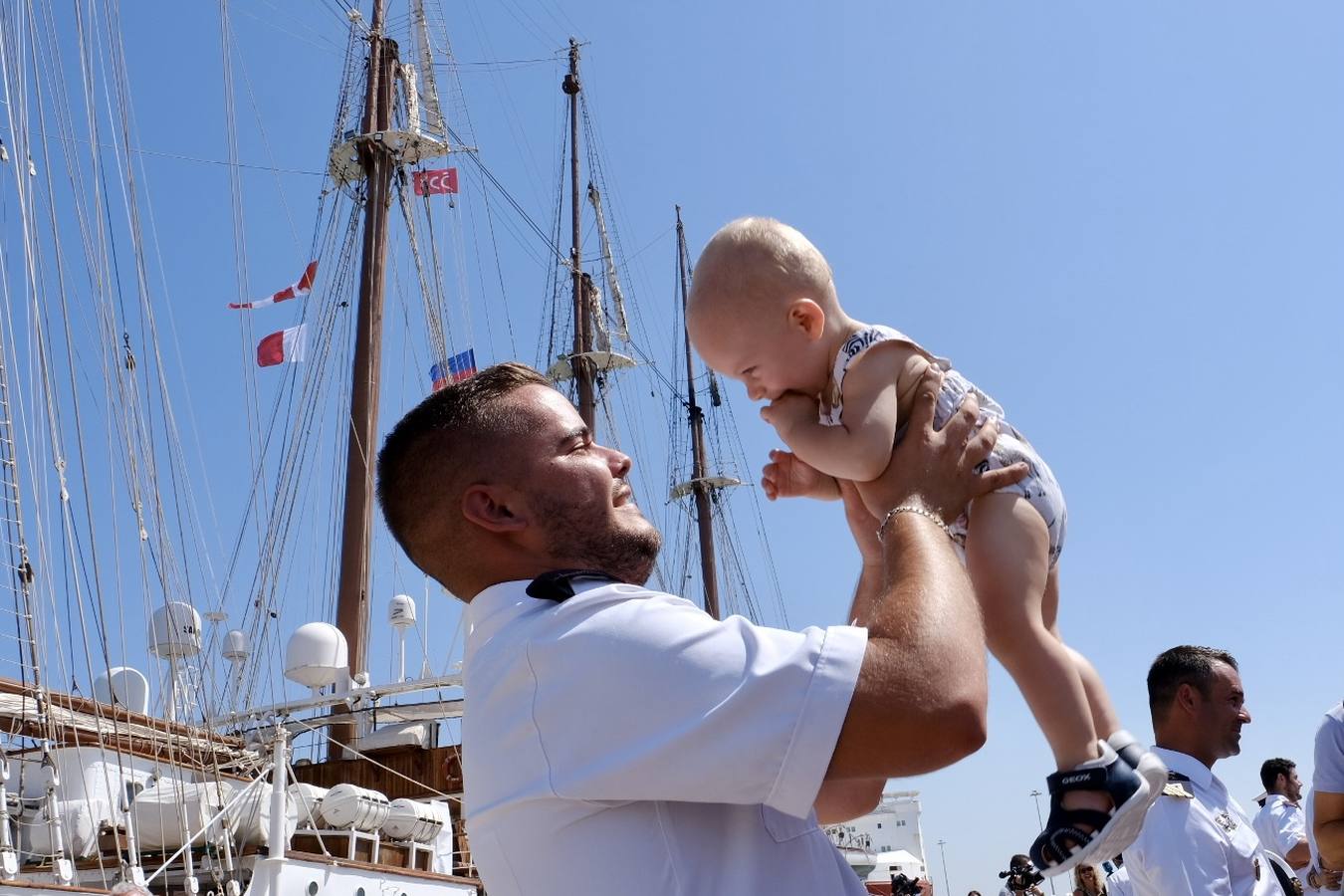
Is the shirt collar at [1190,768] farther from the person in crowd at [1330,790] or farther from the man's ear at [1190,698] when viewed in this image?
the person in crowd at [1330,790]

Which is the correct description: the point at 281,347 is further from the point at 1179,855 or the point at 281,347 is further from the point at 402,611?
the point at 1179,855

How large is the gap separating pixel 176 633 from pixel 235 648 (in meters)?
9.03

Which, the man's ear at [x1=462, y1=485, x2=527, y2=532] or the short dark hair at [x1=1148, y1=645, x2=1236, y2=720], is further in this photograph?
the short dark hair at [x1=1148, y1=645, x2=1236, y2=720]

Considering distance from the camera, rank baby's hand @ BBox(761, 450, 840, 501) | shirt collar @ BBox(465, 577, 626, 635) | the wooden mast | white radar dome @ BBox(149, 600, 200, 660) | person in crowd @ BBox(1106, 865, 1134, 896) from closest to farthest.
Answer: shirt collar @ BBox(465, 577, 626, 635) → baby's hand @ BBox(761, 450, 840, 501) → person in crowd @ BBox(1106, 865, 1134, 896) → white radar dome @ BBox(149, 600, 200, 660) → the wooden mast

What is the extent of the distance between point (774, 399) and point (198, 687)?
585 inches

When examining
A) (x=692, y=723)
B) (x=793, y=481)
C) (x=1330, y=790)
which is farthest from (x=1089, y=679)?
(x=1330, y=790)

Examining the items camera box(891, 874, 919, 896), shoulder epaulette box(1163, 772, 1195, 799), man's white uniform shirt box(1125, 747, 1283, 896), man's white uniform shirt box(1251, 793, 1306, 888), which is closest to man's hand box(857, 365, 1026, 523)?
man's white uniform shirt box(1125, 747, 1283, 896)

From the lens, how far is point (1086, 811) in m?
2.26

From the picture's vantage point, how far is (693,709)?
1.83m

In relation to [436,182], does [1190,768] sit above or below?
below

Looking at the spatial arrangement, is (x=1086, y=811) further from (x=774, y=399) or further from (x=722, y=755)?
(x=774, y=399)

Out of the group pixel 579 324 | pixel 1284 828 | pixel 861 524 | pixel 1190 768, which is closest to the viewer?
pixel 861 524

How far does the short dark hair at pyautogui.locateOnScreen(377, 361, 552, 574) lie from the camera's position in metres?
2.39

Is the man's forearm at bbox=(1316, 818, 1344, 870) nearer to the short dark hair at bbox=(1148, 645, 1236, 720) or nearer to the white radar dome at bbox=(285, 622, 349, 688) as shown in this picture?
the short dark hair at bbox=(1148, 645, 1236, 720)
